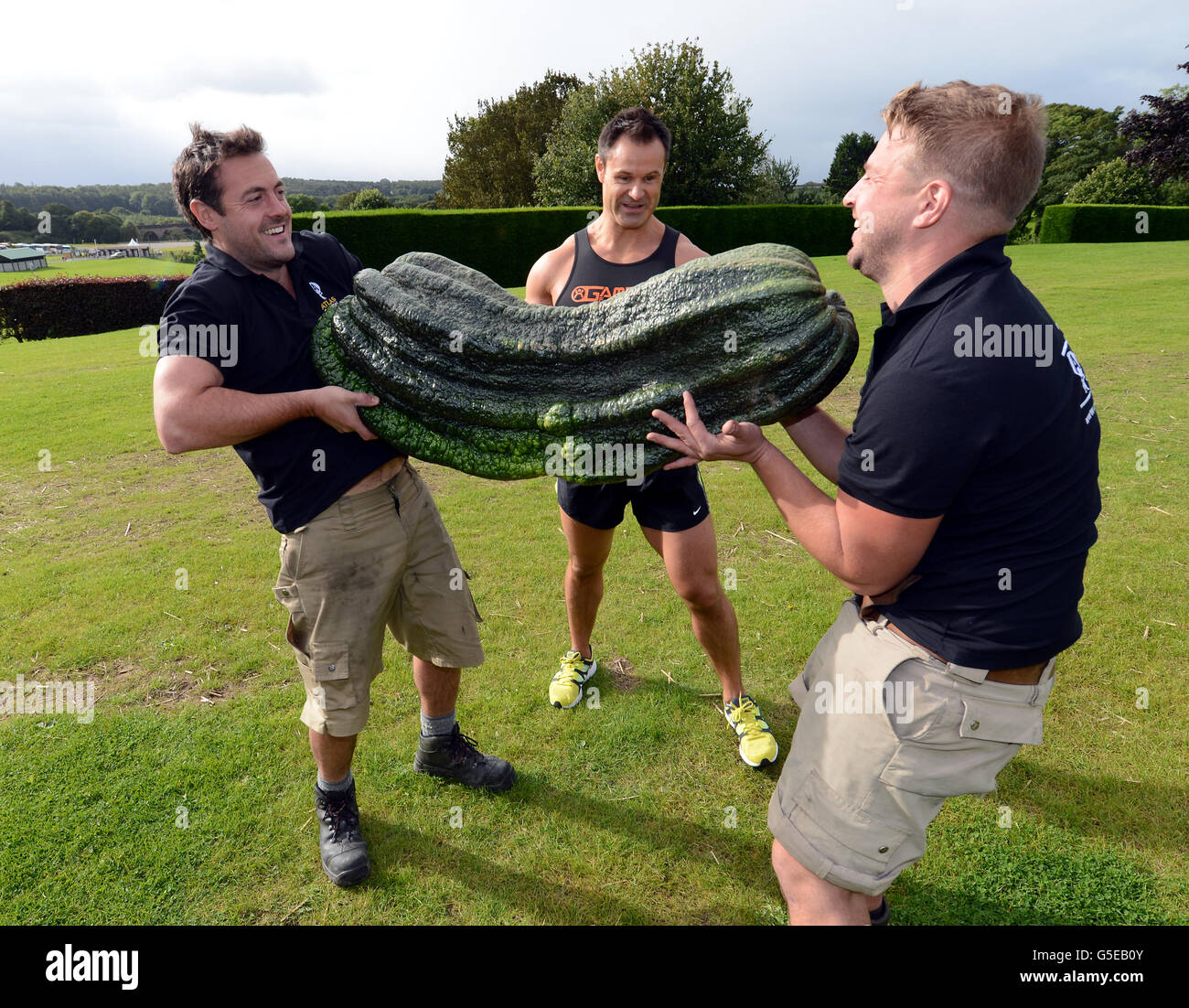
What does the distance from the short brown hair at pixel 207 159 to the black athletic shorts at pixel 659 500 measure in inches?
72.9

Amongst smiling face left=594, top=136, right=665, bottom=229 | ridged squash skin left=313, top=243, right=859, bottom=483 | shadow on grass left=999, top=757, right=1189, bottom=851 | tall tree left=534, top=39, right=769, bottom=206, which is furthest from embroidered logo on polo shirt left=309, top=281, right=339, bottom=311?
tall tree left=534, top=39, right=769, bottom=206

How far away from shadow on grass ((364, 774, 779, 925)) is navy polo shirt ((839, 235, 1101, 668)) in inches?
61.4

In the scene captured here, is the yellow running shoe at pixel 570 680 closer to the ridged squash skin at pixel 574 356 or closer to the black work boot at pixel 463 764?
the black work boot at pixel 463 764

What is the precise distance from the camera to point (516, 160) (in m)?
47.0

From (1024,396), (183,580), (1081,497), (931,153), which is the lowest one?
(183,580)

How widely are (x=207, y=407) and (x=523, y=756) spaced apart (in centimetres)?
229

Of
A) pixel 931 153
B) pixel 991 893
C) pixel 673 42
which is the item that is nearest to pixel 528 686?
pixel 991 893

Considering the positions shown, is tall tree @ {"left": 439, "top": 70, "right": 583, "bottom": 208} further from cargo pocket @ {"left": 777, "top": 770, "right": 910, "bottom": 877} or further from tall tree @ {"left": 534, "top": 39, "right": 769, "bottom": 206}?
cargo pocket @ {"left": 777, "top": 770, "right": 910, "bottom": 877}

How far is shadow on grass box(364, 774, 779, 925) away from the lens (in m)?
2.86

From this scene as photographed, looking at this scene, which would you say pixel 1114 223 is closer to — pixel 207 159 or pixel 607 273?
pixel 607 273

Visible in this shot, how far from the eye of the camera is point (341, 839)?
3080mm

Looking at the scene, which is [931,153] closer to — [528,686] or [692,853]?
[692,853]

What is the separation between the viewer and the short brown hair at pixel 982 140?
178 centimetres

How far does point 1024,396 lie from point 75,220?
2938 inches
